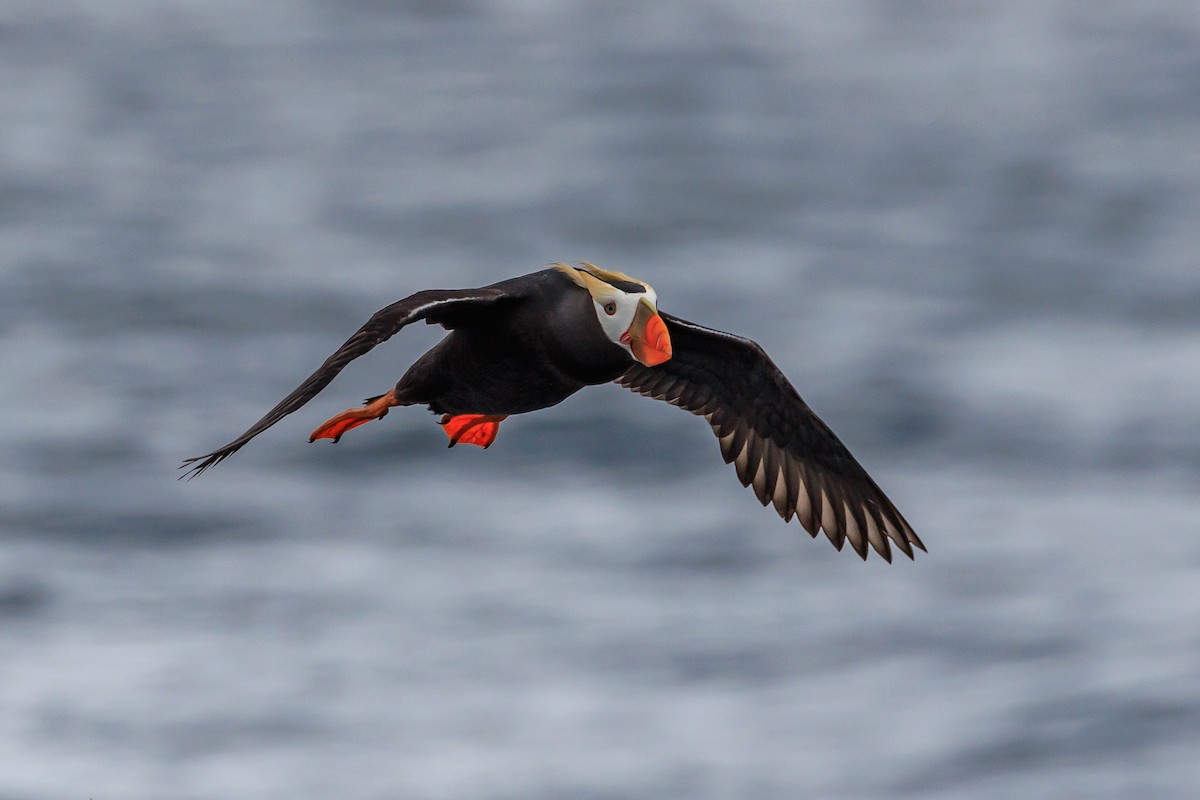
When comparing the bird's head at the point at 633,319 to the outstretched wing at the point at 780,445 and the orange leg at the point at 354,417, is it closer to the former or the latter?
the orange leg at the point at 354,417

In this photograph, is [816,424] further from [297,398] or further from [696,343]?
[297,398]

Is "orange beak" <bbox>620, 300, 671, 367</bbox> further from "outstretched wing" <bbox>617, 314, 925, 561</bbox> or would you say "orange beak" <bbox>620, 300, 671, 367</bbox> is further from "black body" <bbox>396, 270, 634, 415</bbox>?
"outstretched wing" <bbox>617, 314, 925, 561</bbox>

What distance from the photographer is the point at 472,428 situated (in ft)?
38.5

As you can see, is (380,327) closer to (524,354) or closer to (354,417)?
(524,354)

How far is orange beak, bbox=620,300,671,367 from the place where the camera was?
9086 mm

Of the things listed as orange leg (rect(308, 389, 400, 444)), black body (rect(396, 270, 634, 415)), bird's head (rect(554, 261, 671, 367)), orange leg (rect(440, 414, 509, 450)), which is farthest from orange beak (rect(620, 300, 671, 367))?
orange leg (rect(440, 414, 509, 450))

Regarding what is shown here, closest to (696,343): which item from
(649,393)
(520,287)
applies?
(649,393)

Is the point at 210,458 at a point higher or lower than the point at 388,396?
lower

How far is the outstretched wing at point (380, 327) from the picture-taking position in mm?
7812

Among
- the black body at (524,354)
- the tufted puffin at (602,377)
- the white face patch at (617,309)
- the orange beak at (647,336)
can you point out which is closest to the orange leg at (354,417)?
the tufted puffin at (602,377)

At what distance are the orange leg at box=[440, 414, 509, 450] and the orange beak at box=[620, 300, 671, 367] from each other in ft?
8.11

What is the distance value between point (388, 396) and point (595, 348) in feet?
5.44

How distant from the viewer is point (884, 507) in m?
12.1

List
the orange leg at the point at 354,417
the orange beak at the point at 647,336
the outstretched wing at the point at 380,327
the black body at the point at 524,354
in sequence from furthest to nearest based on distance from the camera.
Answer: the orange leg at the point at 354,417 < the black body at the point at 524,354 < the orange beak at the point at 647,336 < the outstretched wing at the point at 380,327
